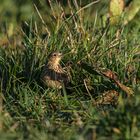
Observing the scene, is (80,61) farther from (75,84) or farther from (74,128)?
(74,128)

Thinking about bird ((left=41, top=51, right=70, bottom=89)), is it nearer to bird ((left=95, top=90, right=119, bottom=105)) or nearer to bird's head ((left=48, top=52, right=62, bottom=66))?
bird's head ((left=48, top=52, right=62, bottom=66))

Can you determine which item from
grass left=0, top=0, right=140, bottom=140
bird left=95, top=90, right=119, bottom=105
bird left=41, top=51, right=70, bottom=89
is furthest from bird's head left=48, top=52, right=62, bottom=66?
bird left=95, top=90, right=119, bottom=105

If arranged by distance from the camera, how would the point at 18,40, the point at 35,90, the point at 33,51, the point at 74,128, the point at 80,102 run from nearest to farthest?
the point at 74,128 → the point at 80,102 → the point at 35,90 → the point at 33,51 → the point at 18,40

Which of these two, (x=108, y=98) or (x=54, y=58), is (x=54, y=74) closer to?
(x=54, y=58)

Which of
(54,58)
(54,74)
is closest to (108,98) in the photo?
(54,58)

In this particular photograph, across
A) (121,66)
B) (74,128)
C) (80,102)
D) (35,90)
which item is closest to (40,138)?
(74,128)
